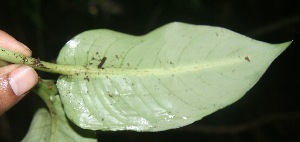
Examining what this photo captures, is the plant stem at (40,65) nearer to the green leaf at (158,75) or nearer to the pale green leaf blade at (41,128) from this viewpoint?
the green leaf at (158,75)

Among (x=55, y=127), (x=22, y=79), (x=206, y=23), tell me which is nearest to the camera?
(x=22, y=79)

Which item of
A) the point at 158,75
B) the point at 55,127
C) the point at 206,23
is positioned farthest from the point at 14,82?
the point at 206,23

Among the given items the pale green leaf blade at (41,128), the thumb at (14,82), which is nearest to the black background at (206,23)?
the pale green leaf blade at (41,128)

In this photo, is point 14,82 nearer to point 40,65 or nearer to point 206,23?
point 40,65

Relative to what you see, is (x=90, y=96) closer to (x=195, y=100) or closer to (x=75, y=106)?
(x=75, y=106)

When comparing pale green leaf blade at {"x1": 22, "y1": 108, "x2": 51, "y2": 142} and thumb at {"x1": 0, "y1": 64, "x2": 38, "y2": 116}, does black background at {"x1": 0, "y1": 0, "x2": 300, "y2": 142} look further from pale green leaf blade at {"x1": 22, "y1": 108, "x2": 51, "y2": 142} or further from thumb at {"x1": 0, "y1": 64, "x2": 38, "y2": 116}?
thumb at {"x1": 0, "y1": 64, "x2": 38, "y2": 116}

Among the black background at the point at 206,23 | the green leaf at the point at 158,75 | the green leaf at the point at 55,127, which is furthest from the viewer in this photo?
the black background at the point at 206,23
